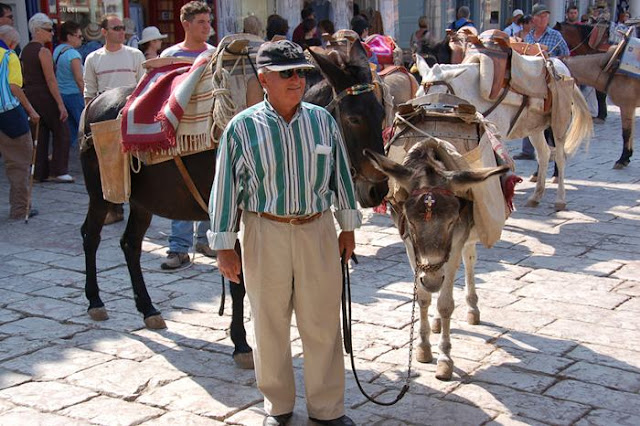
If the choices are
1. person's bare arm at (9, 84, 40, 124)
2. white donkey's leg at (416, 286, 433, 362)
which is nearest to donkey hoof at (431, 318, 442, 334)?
white donkey's leg at (416, 286, 433, 362)

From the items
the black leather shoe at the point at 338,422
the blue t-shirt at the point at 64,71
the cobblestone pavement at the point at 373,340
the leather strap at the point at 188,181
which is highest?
the blue t-shirt at the point at 64,71

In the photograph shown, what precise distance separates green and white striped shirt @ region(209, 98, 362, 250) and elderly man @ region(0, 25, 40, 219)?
6020 millimetres

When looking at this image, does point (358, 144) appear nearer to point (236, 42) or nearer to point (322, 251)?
point (236, 42)

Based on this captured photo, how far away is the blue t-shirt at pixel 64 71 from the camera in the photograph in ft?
37.7

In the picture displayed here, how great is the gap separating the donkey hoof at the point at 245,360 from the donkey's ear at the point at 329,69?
5.72ft

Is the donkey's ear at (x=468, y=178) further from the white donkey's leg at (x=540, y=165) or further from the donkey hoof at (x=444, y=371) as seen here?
the white donkey's leg at (x=540, y=165)

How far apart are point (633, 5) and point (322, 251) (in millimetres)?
31584

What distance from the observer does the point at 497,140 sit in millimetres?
6035

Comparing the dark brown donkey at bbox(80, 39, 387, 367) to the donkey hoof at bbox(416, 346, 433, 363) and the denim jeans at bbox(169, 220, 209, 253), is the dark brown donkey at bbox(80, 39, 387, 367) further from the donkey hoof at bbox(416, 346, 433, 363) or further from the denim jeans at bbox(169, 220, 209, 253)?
the denim jeans at bbox(169, 220, 209, 253)

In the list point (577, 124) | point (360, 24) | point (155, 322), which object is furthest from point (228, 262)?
point (360, 24)

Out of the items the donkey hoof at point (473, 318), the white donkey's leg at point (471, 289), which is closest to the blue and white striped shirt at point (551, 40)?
the white donkey's leg at point (471, 289)

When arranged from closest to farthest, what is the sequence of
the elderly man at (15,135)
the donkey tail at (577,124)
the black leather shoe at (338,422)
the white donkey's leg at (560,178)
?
the black leather shoe at (338,422), the elderly man at (15,135), the white donkey's leg at (560,178), the donkey tail at (577,124)

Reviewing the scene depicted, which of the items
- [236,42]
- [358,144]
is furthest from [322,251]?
[236,42]

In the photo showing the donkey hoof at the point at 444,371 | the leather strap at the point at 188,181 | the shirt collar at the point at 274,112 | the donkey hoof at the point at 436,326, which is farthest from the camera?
the donkey hoof at the point at 436,326
